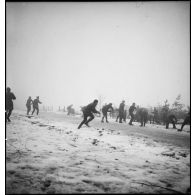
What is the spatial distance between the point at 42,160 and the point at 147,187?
2.66m

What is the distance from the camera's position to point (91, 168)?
3881 mm

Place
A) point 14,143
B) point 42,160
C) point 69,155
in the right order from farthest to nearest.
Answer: point 14,143, point 69,155, point 42,160

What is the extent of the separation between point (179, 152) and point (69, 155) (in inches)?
157

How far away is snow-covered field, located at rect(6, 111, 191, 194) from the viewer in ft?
10.3

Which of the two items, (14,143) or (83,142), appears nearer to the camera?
(14,143)

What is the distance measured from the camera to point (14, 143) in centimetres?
535

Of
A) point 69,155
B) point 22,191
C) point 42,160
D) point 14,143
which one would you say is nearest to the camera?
point 22,191

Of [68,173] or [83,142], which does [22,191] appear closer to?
[68,173]

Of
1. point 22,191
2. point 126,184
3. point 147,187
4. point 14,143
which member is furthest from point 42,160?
point 147,187

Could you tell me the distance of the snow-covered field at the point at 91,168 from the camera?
3.15 m
